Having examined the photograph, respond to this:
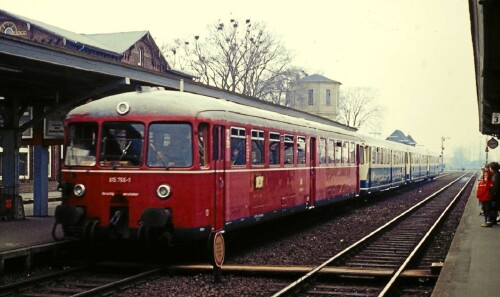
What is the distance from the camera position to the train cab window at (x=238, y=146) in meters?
11.8

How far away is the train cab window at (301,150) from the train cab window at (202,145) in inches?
209

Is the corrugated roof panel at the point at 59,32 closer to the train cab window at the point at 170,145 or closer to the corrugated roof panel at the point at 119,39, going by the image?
the corrugated roof panel at the point at 119,39

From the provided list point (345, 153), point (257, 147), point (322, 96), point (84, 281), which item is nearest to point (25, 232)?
point (84, 281)

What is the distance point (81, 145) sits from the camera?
11.1 metres

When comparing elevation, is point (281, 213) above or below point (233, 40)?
below

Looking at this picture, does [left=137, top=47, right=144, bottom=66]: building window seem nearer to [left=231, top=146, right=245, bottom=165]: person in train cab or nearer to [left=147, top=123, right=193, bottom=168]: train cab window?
[left=231, top=146, right=245, bottom=165]: person in train cab

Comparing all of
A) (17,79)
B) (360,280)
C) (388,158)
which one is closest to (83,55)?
(17,79)

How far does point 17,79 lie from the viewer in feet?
45.3

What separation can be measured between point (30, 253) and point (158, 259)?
215 centimetres

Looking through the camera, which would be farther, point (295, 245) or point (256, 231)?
point (256, 231)

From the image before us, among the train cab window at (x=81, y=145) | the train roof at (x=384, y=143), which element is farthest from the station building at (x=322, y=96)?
the train cab window at (x=81, y=145)

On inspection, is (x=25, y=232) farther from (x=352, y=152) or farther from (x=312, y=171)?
(x=352, y=152)

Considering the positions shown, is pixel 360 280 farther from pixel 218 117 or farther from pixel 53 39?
pixel 53 39

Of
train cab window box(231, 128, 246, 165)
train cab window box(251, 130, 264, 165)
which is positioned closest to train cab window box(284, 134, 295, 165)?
train cab window box(251, 130, 264, 165)
